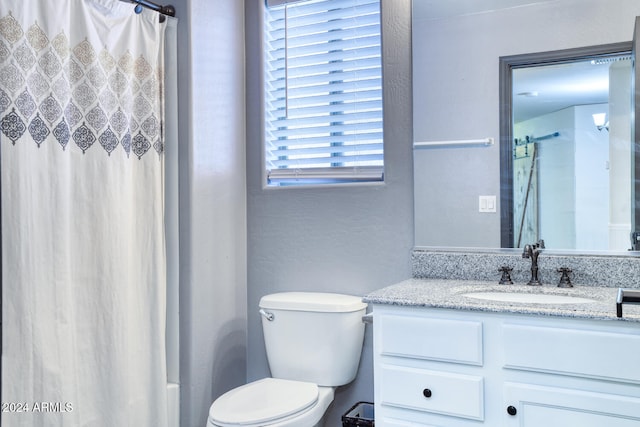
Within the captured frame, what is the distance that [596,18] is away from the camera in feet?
6.38

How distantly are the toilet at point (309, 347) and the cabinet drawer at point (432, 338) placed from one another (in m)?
0.45

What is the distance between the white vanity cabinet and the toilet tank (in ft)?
1.41

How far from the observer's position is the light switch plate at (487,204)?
2.11m

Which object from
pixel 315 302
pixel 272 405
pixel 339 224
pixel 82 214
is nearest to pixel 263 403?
pixel 272 405

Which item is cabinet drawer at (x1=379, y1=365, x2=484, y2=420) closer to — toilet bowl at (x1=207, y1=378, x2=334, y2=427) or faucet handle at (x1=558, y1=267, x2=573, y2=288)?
Result: toilet bowl at (x1=207, y1=378, x2=334, y2=427)

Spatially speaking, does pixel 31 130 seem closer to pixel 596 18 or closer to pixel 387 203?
pixel 387 203

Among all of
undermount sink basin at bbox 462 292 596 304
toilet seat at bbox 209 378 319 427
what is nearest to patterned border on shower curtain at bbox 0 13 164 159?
toilet seat at bbox 209 378 319 427

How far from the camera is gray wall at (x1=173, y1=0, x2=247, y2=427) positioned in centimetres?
225

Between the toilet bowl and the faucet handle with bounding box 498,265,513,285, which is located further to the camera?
the faucet handle with bounding box 498,265,513,285

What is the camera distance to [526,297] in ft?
6.22

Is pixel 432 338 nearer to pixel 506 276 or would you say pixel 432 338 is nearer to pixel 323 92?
pixel 506 276

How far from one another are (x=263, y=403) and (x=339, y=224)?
0.83 m

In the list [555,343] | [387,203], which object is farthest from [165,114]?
[555,343]

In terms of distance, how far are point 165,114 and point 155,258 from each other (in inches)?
23.9
